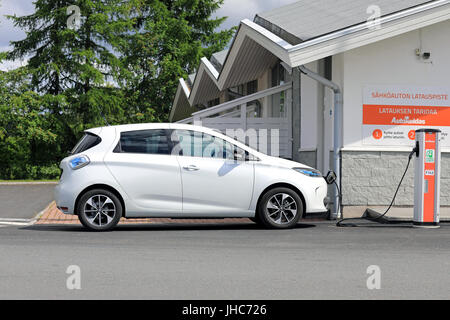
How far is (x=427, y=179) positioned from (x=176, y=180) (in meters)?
4.36

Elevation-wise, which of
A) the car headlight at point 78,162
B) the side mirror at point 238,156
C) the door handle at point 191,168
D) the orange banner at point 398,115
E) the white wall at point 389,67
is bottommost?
the door handle at point 191,168

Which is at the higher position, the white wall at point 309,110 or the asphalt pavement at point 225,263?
the white wall at point 309,110

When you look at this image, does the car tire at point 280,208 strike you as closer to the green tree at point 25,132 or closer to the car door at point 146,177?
the car door at point 146,177

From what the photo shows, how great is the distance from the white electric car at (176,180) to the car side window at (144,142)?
16 mm

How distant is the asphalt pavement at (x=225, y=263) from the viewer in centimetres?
577

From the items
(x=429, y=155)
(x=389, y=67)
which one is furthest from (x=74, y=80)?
(x=429, y=155)

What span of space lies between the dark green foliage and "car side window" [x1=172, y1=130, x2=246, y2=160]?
1138 inches

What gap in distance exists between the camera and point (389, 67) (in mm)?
14008

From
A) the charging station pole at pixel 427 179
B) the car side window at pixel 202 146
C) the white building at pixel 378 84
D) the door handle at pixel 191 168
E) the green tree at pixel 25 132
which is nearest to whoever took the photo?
the door handle at pixel 191 168

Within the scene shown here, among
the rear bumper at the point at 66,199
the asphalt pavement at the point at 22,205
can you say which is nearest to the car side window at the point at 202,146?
the rear bumper at the point at 66,199

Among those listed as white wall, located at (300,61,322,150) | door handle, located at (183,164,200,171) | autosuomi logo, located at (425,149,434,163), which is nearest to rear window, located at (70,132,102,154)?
door handle, located at (183,164,200,171)

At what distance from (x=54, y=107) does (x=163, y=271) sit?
35.5m
